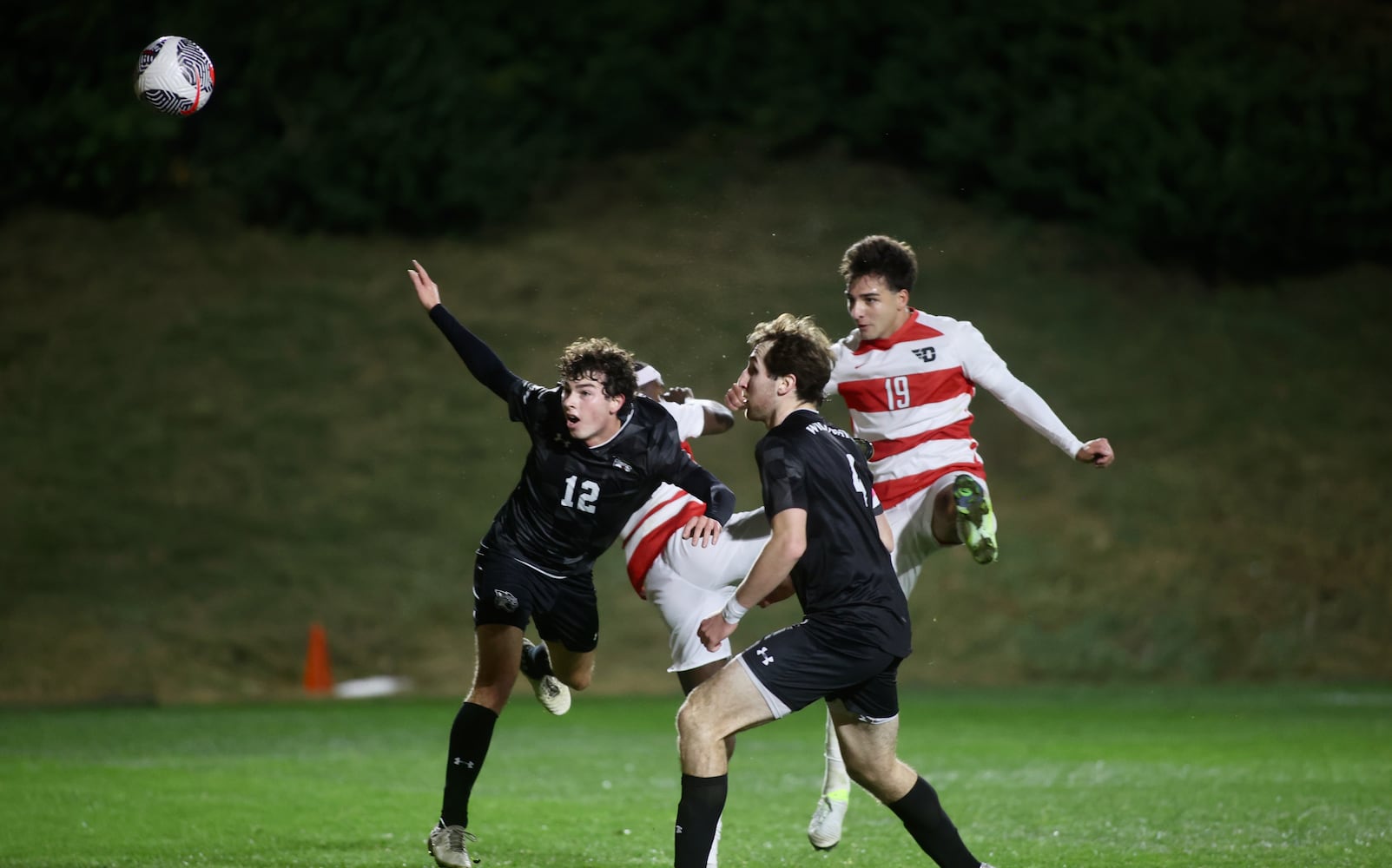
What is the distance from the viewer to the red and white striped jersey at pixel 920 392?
650cm

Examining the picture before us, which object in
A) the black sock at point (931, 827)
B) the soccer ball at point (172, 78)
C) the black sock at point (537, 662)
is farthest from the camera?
the soccer ball at point (172, 78)

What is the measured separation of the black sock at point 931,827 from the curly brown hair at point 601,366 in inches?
70.8

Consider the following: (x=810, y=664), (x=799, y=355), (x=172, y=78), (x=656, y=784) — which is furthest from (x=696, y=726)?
(x=656, y=784)

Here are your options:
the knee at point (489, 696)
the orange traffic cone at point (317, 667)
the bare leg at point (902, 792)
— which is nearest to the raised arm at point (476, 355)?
the knee at point (489, 696)

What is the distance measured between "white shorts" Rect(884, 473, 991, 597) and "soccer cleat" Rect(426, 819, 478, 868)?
6.71ft

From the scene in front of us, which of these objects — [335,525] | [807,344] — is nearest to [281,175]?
[335,525]

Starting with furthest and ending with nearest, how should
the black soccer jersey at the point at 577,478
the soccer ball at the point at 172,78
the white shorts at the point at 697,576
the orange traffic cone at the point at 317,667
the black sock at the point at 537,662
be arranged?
the orange traffic cone at the point at 317,667 → the soccer ball at the point at 172,78 → the black sock at the point at 537,662 → the white shorts at the point at 697,576 → the black soccer jersey at the point at 577,478

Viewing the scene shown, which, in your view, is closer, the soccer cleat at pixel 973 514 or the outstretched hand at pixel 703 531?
the outstretched hand at pixel 703 531

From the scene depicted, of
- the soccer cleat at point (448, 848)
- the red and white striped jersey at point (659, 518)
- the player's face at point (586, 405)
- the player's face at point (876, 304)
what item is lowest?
the soccer cleat at point (448, 848)

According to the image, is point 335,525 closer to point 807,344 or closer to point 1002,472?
point 1002,472

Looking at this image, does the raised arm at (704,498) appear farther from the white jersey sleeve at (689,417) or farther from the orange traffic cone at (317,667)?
the orange traffic cone at (317,667)

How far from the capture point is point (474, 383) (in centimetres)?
1898

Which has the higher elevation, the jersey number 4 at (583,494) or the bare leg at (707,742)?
the jersey number 4 at (583,494)

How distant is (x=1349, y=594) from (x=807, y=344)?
501 inches
